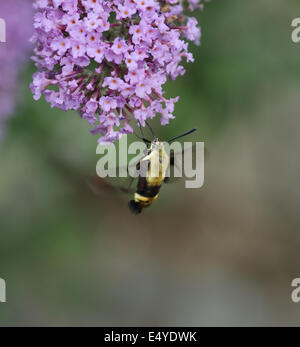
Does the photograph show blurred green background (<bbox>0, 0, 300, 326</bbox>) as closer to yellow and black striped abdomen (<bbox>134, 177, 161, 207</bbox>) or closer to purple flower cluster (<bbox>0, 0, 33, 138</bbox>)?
purple flower cluster (<bbox>0, 0, 33, 138</bbox>)

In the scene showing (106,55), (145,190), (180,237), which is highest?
(180,237)

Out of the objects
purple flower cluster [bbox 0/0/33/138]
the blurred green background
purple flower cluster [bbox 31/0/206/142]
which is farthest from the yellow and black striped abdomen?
the blurred green background

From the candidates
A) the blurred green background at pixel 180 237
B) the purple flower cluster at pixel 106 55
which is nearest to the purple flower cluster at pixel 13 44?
the blurred green background at pixel 180 237

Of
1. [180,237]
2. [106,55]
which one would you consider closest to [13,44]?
[106,55]

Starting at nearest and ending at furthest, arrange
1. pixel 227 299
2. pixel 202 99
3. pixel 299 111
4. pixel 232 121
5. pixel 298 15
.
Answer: pixel 298 15 < pixel 202 99 < pixel 232 121 < pixel 299 111 < pixel 227 299

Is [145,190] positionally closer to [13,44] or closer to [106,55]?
[106,55]

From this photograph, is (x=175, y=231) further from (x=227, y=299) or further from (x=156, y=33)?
(x=156, y=33)
